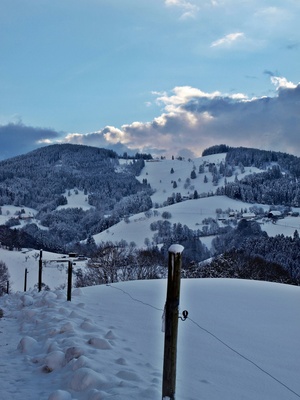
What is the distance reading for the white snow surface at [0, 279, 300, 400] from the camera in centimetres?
547

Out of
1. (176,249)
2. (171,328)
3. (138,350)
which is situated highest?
(176,249)

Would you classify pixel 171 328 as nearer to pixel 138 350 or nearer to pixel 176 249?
pixel 176 249

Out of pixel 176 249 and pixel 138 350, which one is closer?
pixel 176 249

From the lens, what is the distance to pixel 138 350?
749cm

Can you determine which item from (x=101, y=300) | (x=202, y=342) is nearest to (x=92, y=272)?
(x=101, y=300)

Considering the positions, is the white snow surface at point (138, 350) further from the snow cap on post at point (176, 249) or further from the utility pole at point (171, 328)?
the snow cap on post at point (176, 249)

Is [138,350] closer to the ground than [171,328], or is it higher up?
closer to the ground

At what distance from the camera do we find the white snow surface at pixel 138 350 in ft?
17.9

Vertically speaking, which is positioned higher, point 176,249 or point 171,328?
point 176,249

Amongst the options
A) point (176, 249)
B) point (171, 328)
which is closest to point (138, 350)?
point (171, 328)

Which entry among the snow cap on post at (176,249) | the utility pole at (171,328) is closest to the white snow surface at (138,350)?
the utility pole at (171,328)

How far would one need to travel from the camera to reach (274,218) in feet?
592

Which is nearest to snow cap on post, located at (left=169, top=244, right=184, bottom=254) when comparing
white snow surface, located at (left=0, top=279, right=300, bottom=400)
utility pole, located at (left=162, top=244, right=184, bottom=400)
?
utility pole, located at (left=162, top=244, right=184, bottom=400)

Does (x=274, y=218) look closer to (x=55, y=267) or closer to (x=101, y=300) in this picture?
(x=55, y=267)
